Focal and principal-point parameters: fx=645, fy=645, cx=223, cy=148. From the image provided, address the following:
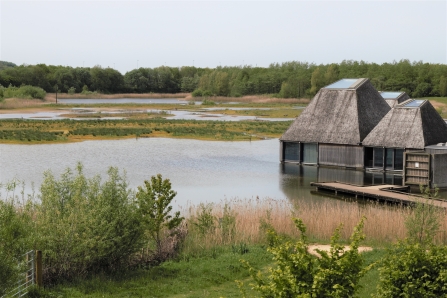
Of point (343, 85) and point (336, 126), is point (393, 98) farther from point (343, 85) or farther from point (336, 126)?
point (336, 126)

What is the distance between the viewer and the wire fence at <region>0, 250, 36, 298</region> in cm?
984

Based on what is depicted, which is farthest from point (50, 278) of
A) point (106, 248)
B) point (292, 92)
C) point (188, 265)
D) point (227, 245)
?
point (292, 92)

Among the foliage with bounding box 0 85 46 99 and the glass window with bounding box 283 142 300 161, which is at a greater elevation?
the foliage with bounding box 0 85 46 99

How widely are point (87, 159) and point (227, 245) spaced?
2138cm

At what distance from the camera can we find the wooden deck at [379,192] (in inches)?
808

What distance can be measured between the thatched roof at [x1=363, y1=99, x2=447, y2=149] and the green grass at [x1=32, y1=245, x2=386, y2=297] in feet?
57.2

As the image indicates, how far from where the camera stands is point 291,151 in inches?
1362

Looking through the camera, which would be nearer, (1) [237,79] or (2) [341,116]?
(2) [341,116]

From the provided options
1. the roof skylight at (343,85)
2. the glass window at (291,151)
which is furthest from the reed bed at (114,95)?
the glass window at (291,151)

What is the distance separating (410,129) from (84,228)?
71.1ft

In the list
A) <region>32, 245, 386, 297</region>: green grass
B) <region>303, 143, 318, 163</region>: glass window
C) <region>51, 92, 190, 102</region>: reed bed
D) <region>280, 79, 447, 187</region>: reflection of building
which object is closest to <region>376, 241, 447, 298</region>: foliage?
<region>32, 245, 386, 297</region>: green grass

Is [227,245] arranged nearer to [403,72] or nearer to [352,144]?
[352,144]

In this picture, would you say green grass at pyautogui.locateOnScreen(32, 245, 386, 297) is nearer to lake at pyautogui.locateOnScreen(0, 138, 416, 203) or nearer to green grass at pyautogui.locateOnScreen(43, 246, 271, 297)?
green grass at pyautogui.locateOnScreen(43, 246, 271, 297)

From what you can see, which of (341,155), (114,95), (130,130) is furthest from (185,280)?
(114,95)
